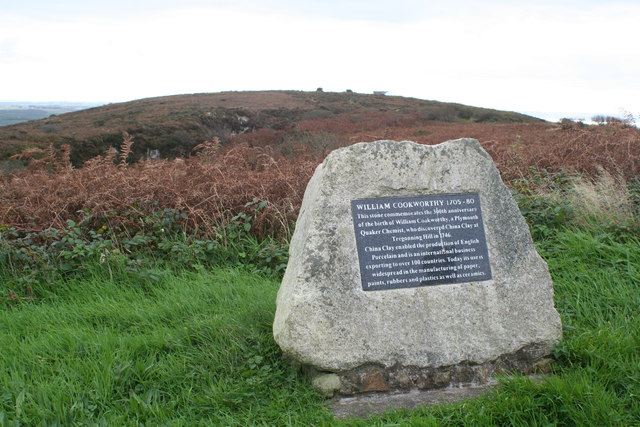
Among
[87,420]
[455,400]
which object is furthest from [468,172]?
[87,420]

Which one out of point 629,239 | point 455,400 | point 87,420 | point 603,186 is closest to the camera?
point 87,420

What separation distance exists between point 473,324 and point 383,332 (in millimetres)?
577

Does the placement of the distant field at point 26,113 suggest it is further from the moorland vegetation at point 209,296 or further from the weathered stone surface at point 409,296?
the weathered stone surface at point 409,296

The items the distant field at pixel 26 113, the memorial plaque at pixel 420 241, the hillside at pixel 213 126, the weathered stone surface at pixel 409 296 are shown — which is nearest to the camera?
the weathered stone surface at pixel 409 296

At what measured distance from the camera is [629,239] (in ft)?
15.8

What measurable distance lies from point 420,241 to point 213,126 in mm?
17722

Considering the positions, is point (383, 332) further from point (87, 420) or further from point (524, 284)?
point (87, 420)

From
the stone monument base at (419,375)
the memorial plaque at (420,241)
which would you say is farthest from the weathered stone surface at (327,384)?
the memorial plaque at (420,241)

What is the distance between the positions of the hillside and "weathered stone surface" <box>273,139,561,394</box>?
33.4 ft

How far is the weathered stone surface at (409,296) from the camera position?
2.99 metres

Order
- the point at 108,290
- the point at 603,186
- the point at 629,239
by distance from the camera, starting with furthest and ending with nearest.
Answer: the point at 603,186, the point at 629,239, the point at 108,290

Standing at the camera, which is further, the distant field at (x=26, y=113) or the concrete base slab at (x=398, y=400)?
the distant field at (x=26, y=113)

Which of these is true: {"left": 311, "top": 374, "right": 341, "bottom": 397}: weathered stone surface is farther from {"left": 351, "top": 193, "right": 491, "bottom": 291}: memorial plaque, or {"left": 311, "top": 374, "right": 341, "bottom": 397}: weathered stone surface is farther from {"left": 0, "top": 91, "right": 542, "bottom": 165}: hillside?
{"left": 0, "top": 91, "right": 542, "bottom": 165}: hillside

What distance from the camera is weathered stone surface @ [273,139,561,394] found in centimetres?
299
